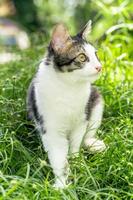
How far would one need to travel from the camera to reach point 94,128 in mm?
3885

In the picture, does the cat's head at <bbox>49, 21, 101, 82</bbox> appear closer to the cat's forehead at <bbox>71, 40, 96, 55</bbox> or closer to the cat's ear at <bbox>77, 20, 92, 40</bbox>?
the cat's forehead at <bbox>71, 40, 96, 55</bbox>

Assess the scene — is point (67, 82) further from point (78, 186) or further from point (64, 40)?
point (78, 186)

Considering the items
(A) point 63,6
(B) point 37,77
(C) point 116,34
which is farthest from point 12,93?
(A) point 63,6

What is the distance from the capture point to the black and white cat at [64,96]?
3.52 m

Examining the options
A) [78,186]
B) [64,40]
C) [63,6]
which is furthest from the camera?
[63,6]

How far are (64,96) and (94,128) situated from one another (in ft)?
1.30

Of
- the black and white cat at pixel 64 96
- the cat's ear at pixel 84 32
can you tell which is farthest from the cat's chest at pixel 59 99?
the cat's ear at pixel 84 32

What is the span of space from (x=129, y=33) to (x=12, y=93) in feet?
6.88

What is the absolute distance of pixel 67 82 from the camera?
3.59m

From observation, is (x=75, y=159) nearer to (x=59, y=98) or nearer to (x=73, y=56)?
(x=59, y=98)

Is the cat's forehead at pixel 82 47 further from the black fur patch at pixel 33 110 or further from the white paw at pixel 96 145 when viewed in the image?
the white paw at pixel 96 145

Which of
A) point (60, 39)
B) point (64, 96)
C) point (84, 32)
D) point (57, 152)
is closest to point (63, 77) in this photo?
point (64, 96)

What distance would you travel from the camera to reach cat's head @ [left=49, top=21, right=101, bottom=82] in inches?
137

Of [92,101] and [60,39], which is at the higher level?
[60,39]
